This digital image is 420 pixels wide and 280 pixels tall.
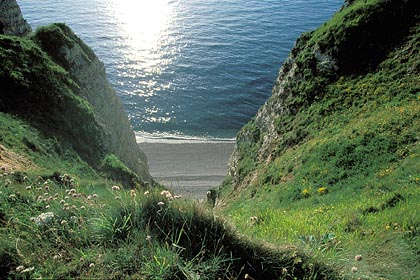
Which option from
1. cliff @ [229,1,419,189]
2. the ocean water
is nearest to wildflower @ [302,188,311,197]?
cliff @ [229,1,419,189]

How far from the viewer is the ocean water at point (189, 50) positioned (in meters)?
71.3

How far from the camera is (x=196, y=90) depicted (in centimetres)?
7969

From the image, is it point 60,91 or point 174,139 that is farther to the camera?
point 174,139

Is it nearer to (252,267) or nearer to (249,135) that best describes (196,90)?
(249,135)

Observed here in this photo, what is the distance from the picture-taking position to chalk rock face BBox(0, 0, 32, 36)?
40.2 meters

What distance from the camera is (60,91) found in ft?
112

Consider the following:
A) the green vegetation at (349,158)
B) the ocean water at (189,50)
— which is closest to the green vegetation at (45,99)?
the green vegetation at (349,158)

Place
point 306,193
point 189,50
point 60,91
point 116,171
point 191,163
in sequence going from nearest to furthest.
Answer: point 306,193 < point 116,171 < point 60,91 < point 191,163 < point 189,50

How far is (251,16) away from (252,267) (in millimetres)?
114274

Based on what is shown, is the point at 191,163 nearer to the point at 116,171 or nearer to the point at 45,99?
the point at 116,171

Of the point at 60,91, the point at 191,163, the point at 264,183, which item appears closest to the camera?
the point at 264,183

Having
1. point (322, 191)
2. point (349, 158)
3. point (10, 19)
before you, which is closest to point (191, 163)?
point (10, 19)

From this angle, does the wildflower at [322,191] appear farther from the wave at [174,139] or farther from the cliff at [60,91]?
the wave at [174,139]

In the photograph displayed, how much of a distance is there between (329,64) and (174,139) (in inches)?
1299
